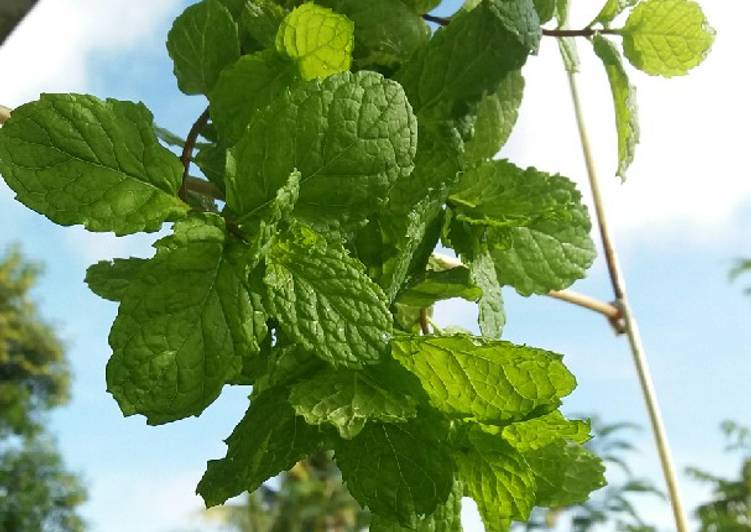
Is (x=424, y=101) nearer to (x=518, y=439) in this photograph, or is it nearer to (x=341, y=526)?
(x=518, y=439)


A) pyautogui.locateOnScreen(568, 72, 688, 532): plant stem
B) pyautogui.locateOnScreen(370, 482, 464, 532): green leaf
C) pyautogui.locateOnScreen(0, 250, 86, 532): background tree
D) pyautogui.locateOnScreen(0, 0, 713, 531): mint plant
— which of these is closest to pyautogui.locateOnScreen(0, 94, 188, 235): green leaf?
pyautogui.locateOnScreen(0, 0, 713, 531): mint plant

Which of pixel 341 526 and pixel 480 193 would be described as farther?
pixel 341 526

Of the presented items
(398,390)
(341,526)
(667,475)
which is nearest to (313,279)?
(398,390)

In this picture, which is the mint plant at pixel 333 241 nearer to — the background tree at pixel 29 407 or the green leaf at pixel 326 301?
the green leaf at pixel 326 301

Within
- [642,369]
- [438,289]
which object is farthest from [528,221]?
[642,369]

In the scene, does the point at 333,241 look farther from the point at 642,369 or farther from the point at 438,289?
the point at 642,369

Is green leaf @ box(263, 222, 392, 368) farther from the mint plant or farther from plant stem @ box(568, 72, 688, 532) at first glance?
plant stem @ box(568, 72, 688, 532)
